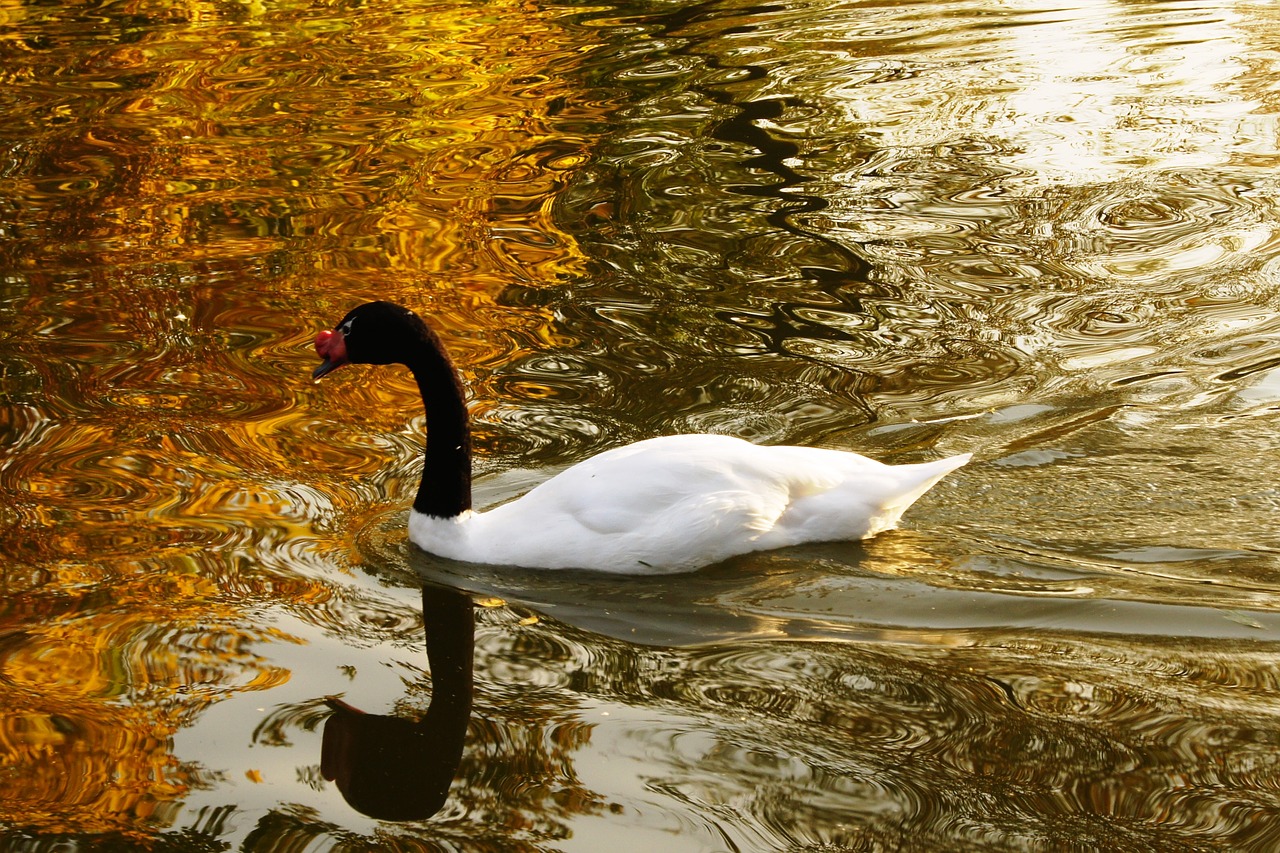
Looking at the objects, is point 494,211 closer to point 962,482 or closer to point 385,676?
point 962,482

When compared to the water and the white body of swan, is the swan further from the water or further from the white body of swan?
the water

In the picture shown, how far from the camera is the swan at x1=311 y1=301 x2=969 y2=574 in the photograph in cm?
633

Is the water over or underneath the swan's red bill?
underneath

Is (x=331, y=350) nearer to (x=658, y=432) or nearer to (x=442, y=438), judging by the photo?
(x=442, y=438)

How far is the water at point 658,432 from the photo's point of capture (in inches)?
189

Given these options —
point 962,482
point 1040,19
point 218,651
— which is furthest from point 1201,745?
point 1040,19

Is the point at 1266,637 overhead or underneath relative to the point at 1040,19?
underneath

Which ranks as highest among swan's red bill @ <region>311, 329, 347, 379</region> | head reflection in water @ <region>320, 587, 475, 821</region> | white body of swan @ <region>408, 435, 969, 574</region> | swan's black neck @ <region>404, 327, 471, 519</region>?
swan's red bill @ <region>311, 329, 347, 379</region>

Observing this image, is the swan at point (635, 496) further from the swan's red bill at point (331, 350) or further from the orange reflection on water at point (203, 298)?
the orange reflection on water at point (203, 298)

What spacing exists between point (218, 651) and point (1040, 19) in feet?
45.9

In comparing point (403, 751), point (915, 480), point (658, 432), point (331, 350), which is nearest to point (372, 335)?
point (331, 350)

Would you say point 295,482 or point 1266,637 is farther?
point 295,482

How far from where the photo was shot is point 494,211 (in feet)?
38.2

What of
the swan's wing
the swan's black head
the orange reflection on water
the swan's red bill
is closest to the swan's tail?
the swan's wing
